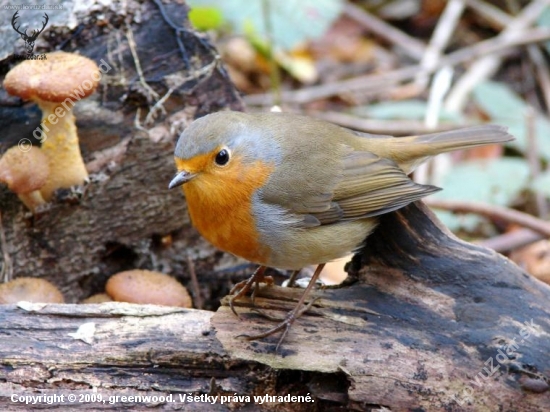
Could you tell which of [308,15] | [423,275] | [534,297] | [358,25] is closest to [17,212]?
[423,275]

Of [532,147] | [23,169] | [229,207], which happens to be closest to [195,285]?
[229,207]

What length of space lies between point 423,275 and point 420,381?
580 mm

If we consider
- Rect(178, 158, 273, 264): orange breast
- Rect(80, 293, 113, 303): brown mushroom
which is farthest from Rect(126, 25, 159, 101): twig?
Rect(80, 293, 113, 303): brown mushroom

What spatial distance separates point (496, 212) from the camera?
537 cm

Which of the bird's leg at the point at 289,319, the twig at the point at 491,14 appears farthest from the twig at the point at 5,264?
the twig at the point at 491,14

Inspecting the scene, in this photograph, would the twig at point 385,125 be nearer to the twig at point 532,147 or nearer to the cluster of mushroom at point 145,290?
the twig at point 532,147

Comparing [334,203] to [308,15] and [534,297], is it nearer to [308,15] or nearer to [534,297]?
[534,297]

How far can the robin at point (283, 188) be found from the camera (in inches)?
136

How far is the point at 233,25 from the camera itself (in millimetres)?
7684

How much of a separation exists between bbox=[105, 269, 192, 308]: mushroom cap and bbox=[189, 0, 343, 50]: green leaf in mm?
3302

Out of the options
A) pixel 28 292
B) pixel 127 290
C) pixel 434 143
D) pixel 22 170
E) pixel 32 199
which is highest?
pixel 434 143

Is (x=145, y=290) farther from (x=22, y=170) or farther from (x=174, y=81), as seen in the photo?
(x=174, y=81)

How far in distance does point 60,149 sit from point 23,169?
37cm

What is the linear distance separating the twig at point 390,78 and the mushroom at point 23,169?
418 centimetres
